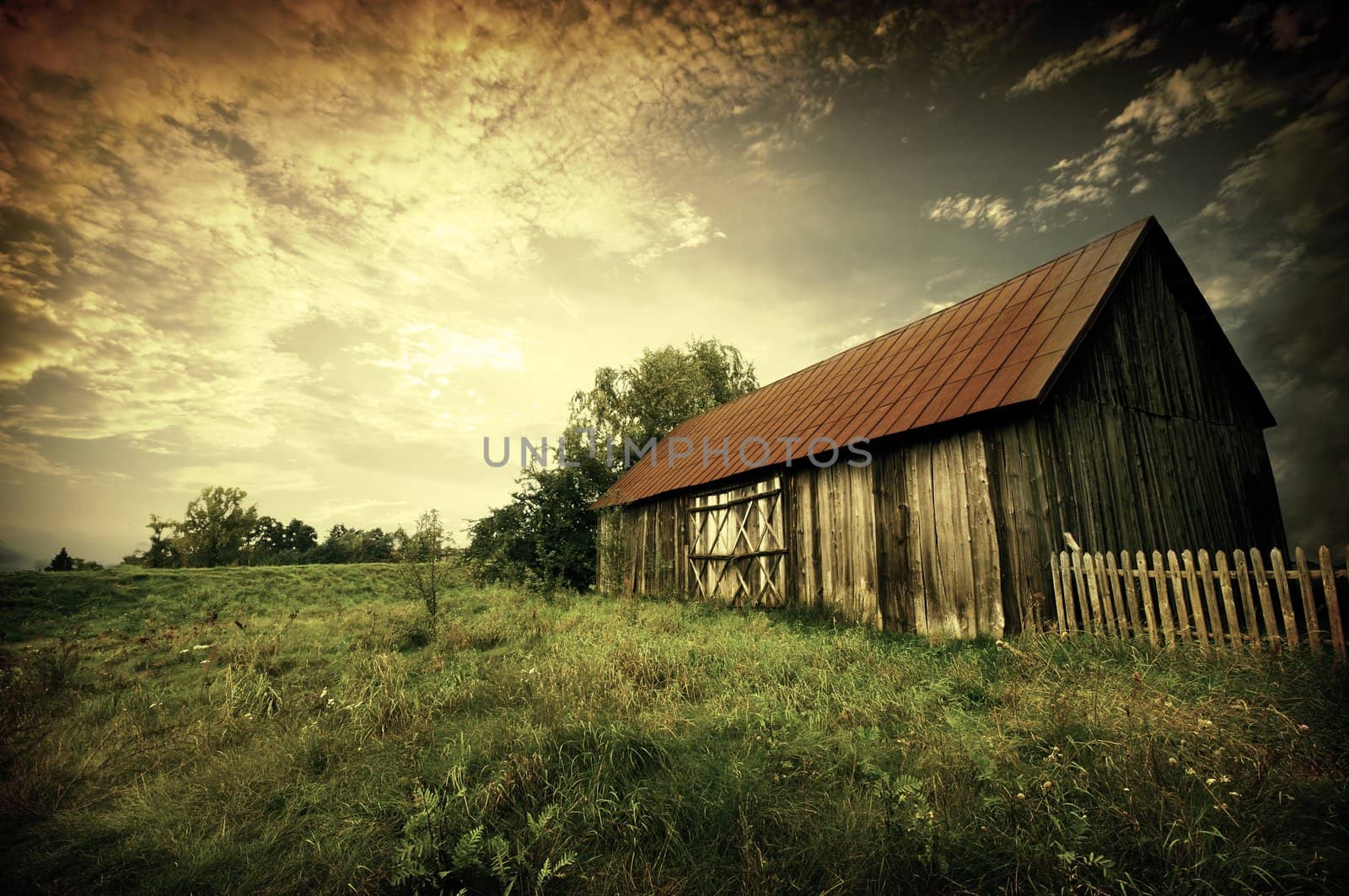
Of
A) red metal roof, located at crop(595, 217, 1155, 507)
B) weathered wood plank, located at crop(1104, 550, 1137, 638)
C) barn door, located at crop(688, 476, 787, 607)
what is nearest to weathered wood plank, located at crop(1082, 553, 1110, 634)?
weathered wood plank, located at crop(1104, 550, 1137, 638)

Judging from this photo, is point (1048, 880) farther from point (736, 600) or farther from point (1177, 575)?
point (736, 600)

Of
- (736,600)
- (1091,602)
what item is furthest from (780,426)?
(1091,602)

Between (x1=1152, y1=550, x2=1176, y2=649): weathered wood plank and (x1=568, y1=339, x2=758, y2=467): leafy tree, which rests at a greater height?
(x1=568, y1=339, x2=758, y2=467): leafy tree

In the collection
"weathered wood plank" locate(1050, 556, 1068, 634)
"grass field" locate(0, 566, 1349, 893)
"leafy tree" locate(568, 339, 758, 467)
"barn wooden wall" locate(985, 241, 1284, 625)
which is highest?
"leafy tree" locate(568, 339, 758, 467)

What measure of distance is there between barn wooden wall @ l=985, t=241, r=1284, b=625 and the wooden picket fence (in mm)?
649

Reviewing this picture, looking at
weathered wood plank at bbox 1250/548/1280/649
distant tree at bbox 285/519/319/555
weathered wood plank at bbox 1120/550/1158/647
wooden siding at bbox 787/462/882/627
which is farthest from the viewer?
A: distant tree at bbox 285/519/319/555

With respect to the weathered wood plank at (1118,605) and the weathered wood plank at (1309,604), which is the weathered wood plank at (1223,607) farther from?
the weathered wood plank at (1118,605)

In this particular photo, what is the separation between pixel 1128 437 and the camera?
9344 millimetres

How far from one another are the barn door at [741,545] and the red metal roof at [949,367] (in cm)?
66

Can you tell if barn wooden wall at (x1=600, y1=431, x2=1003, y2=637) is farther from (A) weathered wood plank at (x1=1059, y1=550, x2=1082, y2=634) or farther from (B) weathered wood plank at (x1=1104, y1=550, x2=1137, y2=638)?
(B) weathered wood plank at (x1=1104, y1=550, x2=1137, y2=638)

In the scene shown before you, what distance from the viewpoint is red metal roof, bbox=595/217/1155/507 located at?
27.3ft

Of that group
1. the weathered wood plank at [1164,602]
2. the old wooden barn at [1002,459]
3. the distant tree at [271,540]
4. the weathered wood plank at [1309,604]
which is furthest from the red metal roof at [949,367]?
the distant tree at [271,540]

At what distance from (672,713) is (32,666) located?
8.98 metres

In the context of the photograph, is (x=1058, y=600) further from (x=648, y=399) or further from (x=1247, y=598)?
(x=648, y=399)
